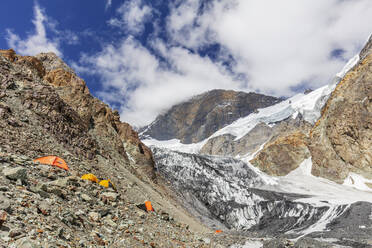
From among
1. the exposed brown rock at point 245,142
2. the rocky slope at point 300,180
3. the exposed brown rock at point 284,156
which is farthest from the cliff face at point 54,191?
the exposed brown rock at point 245,142

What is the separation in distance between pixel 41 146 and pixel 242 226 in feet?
114

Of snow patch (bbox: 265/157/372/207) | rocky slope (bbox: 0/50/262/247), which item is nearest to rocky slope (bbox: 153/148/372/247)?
snow patch (bbox: 265/157/372/207)

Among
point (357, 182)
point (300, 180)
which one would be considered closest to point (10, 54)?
point (300, 180)

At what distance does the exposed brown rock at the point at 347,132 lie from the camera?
68.5m

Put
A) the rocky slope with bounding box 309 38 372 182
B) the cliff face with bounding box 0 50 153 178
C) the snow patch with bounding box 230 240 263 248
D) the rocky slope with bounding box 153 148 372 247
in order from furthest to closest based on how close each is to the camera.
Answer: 1. the rocky slope with bounding box 309 38 372 182
2. the rocky slope with bounding box 153 148 372 247
3. the snow patch with bounding box 230 240 263 248
4. the cliff face with bounding box 0 50 153 178

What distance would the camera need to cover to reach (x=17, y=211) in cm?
500

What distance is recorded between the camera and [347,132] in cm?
7219

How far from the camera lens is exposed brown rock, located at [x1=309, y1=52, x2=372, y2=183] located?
225ft

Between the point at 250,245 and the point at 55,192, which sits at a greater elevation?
the point at 55,192

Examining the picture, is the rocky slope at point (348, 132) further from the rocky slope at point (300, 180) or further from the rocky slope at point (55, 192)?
the rocky slope at point (55, 192)

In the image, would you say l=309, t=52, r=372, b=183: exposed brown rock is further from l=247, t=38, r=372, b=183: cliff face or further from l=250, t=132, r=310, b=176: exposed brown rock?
l=250, t=132, r=310, b=176: exposed brown rock

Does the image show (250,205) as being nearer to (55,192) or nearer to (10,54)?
(10,54)

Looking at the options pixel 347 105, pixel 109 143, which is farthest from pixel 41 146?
→ pixel 347 105

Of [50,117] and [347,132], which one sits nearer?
[50,117]
